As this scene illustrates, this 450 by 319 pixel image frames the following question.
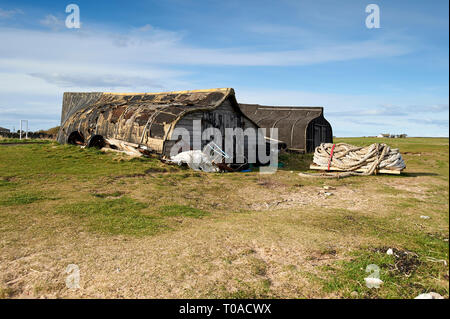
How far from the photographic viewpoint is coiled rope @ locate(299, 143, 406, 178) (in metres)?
16.7

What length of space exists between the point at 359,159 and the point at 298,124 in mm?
12723

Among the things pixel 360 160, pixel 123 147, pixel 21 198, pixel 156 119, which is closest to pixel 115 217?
pixel 21 198

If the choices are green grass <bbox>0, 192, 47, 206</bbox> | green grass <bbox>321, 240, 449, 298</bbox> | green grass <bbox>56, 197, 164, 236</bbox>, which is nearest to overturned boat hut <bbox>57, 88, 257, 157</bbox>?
green grass <bbox>0, 192, 47, 206</bbox>

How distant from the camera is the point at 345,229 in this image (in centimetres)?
740

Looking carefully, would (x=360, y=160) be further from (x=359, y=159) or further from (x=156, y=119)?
(x=156, y=119)

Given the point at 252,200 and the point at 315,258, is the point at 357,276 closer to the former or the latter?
the point at 315,258

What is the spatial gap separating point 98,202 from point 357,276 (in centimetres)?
687

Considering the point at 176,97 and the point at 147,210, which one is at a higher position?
the point at 176,97

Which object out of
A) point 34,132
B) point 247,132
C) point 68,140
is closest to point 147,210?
point 247,132

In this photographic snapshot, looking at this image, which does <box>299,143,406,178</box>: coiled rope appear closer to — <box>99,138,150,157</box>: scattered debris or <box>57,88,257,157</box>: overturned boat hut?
<box>57,88,257,157</box>: overturned boat hut

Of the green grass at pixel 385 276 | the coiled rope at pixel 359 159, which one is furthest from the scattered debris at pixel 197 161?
the green grass at pixel 385 276

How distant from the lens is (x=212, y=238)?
6578 millimetres

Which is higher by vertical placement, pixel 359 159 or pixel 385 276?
pixel 359 159

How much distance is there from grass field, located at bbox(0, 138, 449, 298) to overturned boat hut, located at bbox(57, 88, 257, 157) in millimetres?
4909
